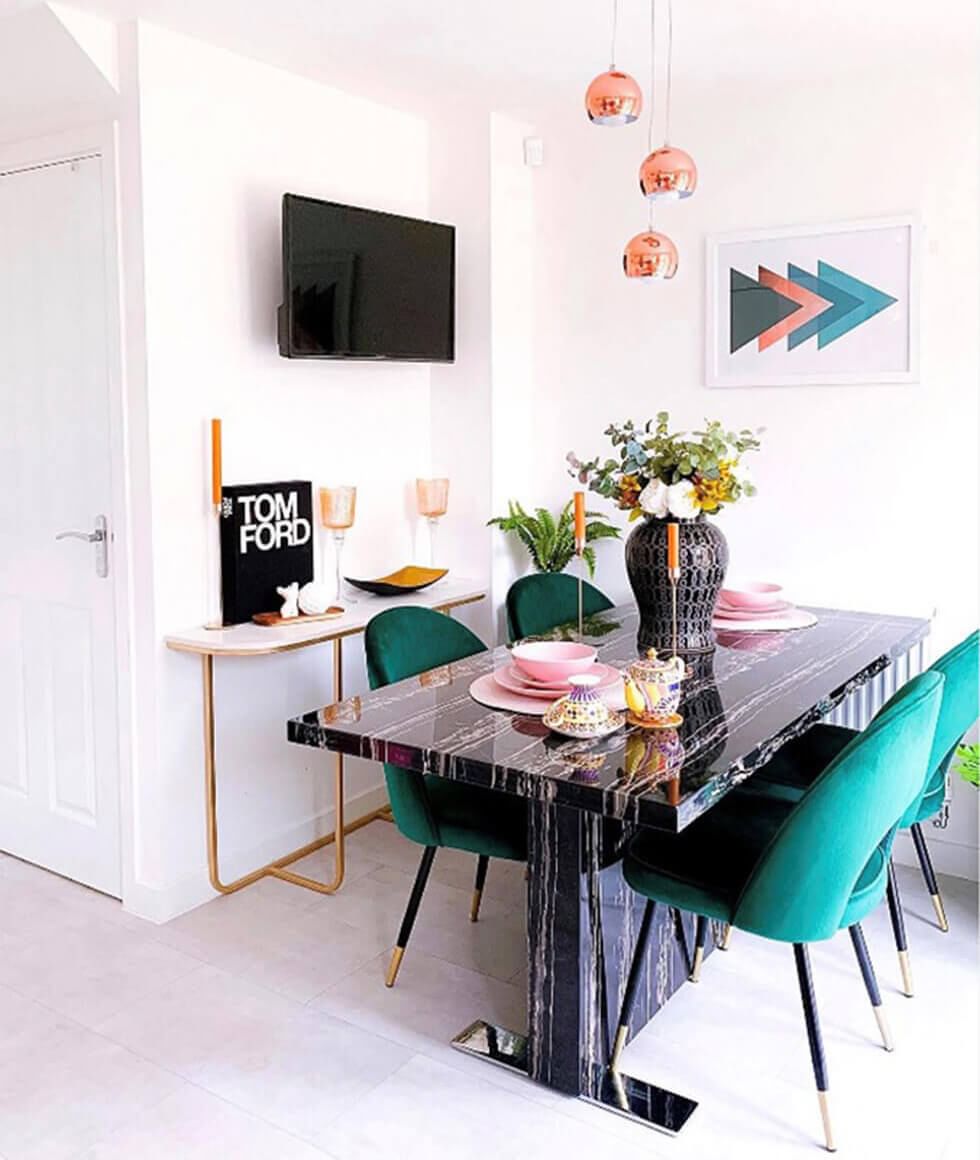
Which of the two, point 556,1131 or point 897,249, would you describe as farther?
point 897,249

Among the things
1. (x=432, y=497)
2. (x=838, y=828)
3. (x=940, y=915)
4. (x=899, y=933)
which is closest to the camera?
(x=838, y=828)

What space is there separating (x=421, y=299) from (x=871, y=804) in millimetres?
Result: 2332

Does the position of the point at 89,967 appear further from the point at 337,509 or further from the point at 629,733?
the point at 629,733

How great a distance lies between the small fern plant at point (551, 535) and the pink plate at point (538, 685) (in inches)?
50.5

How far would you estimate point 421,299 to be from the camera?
3.78 meters

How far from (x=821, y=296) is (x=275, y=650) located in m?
1.96

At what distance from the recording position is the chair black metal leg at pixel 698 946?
282 cm

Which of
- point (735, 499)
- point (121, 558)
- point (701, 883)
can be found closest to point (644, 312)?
point (735, 499)

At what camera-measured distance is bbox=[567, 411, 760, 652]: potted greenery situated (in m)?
2.87

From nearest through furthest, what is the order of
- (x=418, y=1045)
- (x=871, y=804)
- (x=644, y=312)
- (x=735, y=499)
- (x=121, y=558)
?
1. (x=871, y=804)
2. (x=418, y=1045)
3. (x=735, y=499)
4. (x=121, y=558)
5. (x=644, y=312)

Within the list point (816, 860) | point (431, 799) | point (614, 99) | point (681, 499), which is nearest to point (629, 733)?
point (816, 860)

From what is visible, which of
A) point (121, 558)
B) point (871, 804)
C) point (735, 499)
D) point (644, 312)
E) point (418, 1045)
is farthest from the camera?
point (644, 312)

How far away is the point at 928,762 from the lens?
7.93 ft

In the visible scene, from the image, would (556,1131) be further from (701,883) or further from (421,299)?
(421,299)
